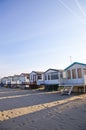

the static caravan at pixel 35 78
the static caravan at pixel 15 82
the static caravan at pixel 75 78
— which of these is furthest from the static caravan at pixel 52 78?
the static caravan at pixel 15 82

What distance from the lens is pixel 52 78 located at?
30.5 metres

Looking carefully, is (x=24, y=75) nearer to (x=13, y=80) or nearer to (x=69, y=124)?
(x=13, y=80)

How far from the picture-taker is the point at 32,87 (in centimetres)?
3741

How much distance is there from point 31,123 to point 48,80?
23.0 metres

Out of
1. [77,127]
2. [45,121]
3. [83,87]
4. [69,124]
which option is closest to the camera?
[77,127]

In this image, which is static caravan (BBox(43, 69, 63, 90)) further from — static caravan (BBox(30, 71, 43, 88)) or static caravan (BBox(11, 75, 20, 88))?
static caravan (BBox(11, 75, 20, 88))

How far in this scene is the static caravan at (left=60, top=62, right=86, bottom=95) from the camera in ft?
72.1

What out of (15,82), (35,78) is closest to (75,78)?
(35,78)

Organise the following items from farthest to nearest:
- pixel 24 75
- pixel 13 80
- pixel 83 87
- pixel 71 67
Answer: pixel 13 80 < pixel 24 75 < pixel 71 67 < pixel 83 87

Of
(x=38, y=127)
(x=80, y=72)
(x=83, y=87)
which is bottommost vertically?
(x=38, y=127)

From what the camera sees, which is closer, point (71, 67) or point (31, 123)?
point (31, 123)

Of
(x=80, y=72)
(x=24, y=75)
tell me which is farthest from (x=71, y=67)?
(x=24, y=75)

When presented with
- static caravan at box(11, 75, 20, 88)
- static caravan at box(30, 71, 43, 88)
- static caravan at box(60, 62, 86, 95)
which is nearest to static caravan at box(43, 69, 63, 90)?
static caravan at box(60, 62, 86, 95)

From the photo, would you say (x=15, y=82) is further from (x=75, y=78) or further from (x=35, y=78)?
(x=75, y=78)
